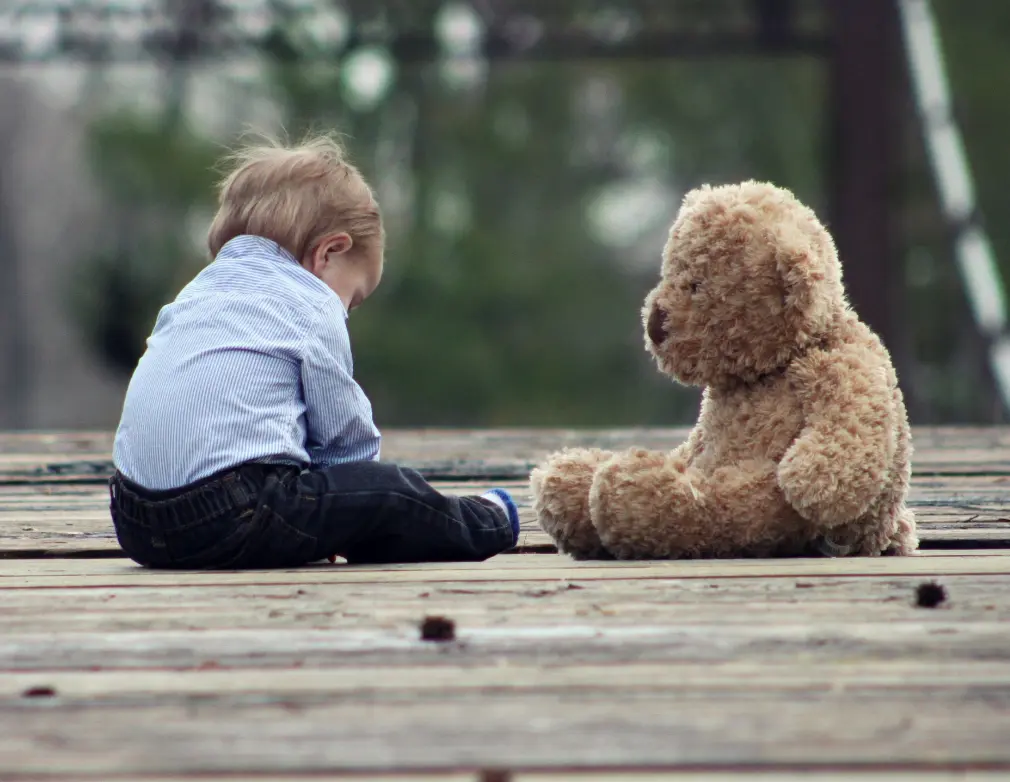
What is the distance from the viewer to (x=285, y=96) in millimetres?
14000

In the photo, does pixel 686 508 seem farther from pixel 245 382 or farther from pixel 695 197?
pixel 245 382

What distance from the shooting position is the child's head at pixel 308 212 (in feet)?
7.39

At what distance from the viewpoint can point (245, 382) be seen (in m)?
2.01

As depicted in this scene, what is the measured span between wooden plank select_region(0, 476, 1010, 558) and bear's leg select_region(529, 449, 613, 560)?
8.4 inches

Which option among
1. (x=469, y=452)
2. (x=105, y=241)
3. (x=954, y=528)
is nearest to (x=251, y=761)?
(x=954, y=528)

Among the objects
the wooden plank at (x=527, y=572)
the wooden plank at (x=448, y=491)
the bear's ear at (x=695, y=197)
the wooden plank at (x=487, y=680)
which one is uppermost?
the bear's ear at (x=695, y=197)

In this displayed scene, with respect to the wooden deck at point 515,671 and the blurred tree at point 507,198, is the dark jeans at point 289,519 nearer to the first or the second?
the wooden deck at point 515,671

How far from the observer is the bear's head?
1.87m

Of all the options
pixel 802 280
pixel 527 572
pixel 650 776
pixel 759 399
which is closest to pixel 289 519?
pixel 527 572

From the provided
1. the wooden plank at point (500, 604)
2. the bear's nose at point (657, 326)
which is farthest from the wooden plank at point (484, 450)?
the wooden plank at point (500, 604)

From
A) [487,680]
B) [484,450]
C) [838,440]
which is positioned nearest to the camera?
[487,680]

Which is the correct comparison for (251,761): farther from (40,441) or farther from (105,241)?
(105,241)

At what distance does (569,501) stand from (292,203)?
0.71 m

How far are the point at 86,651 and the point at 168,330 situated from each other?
31.7 inches
